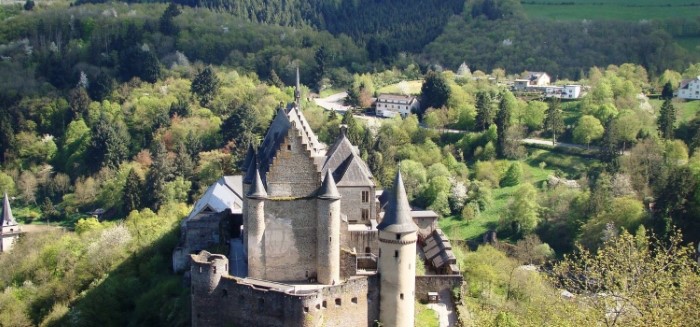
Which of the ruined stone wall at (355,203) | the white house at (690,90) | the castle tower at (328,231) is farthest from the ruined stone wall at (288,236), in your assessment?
the white house at (690,90)

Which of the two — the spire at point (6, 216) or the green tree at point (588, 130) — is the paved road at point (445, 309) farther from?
the spire at point (6, 216)

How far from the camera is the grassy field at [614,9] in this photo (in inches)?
5344

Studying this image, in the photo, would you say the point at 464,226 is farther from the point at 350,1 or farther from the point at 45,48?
the point at 350,1

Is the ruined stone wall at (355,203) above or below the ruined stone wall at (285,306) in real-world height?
above

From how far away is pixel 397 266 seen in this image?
3534 centimetres

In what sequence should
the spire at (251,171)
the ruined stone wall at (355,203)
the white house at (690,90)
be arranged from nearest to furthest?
1. the spire at (251,171)
2. the ruined stone wall at (355,203)
3. the white house at (690,90)

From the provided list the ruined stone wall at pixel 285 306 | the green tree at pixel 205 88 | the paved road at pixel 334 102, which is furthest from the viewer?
the paved road at pixel 334 102

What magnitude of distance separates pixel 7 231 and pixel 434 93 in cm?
5430

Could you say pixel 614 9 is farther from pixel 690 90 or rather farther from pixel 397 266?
pixel 397 266

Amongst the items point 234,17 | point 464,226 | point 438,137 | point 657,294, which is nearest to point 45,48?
point 234,17

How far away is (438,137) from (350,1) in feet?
275

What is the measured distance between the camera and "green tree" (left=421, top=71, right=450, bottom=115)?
98438 millimetres

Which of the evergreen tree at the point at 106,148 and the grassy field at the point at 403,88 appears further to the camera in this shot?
the grassy field at the point at 403,88

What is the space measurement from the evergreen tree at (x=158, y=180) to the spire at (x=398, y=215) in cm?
4319
